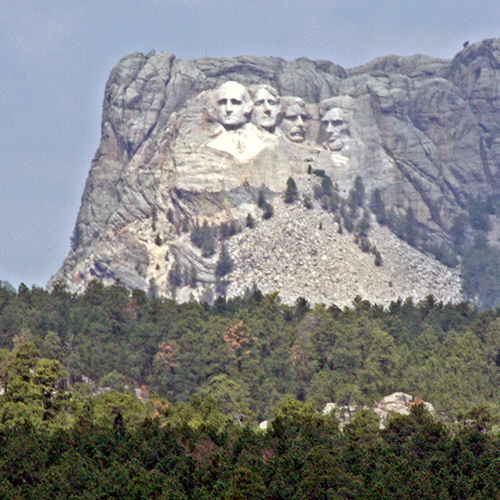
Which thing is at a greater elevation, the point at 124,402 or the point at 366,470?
the point at 124,402

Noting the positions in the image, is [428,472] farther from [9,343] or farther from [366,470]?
[9,343]

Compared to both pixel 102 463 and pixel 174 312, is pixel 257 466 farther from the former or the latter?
pixel 174 312

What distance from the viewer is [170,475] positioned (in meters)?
97.8

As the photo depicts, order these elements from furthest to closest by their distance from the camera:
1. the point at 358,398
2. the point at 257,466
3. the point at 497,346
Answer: the point at 497,346 < the point at 358,398 < the point at 257,466

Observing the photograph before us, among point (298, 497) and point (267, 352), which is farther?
point (267, 352)

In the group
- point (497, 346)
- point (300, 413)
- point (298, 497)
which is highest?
point (497, 346)

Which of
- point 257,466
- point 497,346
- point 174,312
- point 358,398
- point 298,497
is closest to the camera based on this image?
point 298,497

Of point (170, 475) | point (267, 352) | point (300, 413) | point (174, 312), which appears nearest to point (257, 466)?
point (170, 475)

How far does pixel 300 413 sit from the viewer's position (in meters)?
122

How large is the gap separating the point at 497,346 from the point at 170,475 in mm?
69324

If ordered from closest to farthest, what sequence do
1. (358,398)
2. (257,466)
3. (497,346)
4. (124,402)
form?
(257,466), (124,402), (358,398), (497,346)

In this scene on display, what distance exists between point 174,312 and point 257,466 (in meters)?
77.9

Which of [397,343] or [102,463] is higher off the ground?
[397,343]

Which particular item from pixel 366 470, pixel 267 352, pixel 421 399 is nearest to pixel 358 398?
pixel 421 399
